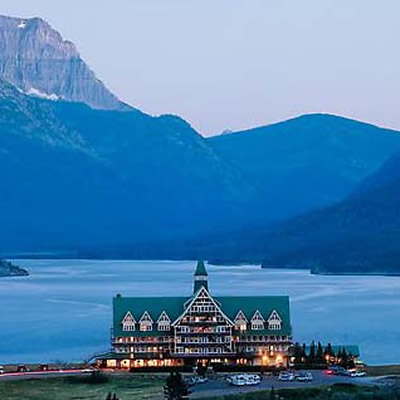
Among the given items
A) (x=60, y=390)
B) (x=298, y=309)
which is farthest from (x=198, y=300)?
(x=298, y=309)

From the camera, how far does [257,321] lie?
3339 inches

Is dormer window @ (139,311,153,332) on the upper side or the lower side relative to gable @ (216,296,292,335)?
lower

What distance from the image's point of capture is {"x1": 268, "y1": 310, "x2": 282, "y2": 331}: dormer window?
84.6m

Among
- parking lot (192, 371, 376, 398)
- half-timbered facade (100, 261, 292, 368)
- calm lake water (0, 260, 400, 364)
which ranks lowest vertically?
parking lot (192, 371, 376, 398)

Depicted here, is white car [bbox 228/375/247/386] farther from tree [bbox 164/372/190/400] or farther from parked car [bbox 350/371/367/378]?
tree [bbox 164/372/190/400]

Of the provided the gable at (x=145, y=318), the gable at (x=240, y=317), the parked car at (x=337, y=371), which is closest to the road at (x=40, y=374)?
the gable at (x=145, y=318)

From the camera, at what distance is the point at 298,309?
535ft

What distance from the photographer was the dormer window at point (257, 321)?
84.7 metres

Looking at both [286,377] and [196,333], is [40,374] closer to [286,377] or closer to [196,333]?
[196,333]

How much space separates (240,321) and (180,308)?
11.9 feet

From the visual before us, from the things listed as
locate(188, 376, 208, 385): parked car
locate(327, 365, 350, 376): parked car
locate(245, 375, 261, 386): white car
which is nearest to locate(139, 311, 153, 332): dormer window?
locate(188, 376, 208, 385): parked car

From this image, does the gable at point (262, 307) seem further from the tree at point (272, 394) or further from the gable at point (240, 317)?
the tree at point (272, 394)

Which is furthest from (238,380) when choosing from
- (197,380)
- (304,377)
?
(304,377)

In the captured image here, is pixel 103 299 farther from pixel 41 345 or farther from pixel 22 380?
pixel 22 380
